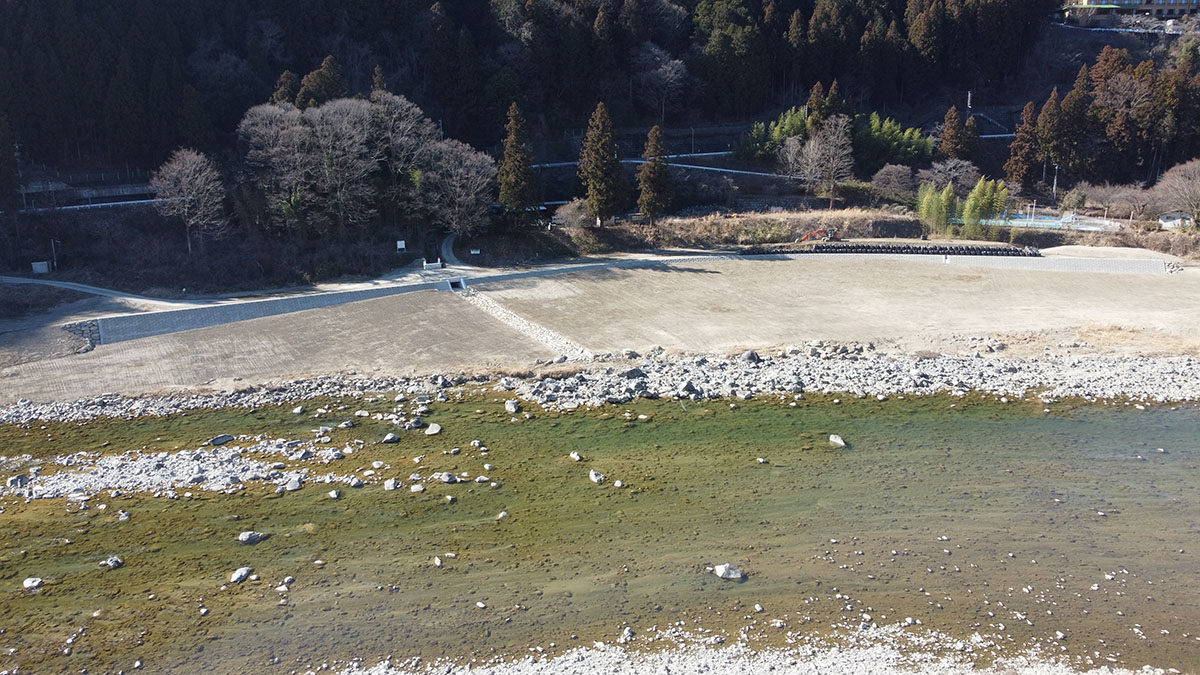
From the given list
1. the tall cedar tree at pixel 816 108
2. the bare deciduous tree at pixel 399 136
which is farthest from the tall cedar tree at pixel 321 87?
the tall cedar tree at pixel 816 108

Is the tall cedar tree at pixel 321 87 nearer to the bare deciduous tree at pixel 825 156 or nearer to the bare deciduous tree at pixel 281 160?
the bare deciduous tree at pixel 281 160

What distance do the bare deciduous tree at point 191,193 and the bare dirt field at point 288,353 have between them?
7518 mm

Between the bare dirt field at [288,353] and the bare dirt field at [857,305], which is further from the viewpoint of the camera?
the bare dirt field at [857,305]

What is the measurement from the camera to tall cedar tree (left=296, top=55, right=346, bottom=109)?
118 feet

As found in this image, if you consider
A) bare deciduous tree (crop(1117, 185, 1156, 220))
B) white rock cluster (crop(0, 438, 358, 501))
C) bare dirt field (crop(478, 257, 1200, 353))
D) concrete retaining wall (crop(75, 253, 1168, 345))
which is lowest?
white rock cluster (crop(0, 438, 358, 501))

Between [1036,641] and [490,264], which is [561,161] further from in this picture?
[1036,641]

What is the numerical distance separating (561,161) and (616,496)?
31.4m

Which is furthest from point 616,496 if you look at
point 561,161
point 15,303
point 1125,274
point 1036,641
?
point 561,161

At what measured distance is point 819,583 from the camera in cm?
1354

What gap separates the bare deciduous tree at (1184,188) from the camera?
35.8m

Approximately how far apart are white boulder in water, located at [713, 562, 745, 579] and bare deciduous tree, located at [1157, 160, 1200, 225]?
3357 centimetres

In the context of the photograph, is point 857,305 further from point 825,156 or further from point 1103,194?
point 1103,194

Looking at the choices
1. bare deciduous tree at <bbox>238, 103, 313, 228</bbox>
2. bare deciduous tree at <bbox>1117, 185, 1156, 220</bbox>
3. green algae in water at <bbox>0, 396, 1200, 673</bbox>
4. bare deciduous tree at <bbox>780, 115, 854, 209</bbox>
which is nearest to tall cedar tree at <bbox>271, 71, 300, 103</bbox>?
bare deciduous tree at <bbox>238, 103, 313, 228</bbox>

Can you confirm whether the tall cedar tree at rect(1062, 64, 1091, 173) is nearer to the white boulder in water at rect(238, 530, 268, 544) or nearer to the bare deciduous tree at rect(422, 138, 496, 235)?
the bare deciduous tree at rect(422, 138, 496, 235)
